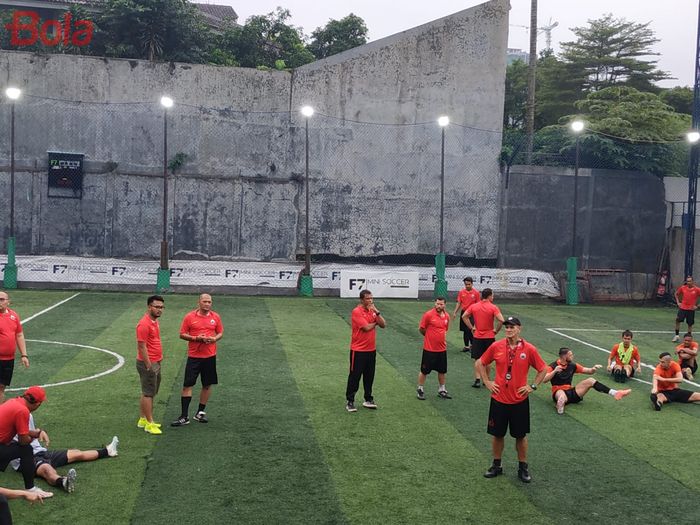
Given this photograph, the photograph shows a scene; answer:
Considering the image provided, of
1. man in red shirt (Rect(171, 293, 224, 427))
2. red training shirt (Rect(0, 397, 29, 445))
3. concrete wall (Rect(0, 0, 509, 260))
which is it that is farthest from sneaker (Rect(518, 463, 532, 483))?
concrete wall (Rect(0, 0, 509, 260))

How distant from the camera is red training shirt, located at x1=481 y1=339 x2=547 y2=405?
11.0 metres

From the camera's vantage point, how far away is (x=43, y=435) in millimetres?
10570

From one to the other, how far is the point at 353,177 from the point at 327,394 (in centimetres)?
2324

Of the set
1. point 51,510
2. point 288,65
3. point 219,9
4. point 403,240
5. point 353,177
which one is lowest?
point 51,510

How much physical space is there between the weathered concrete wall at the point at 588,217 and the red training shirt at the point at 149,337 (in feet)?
91.2

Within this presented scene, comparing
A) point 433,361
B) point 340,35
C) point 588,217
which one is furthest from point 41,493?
point 340,35

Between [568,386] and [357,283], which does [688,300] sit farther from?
[357,283]

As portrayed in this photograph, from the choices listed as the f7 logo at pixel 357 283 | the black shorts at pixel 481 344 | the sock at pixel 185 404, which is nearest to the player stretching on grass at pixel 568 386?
A: the black shorts at pixel 481 344

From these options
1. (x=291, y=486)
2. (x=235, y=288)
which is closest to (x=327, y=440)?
(x=291, y=486)

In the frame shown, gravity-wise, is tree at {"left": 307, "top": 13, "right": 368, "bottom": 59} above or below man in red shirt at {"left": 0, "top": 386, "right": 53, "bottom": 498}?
above

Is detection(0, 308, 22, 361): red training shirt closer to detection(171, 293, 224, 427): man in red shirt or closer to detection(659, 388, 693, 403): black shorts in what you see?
detection(171, 293, 224, 427): man in red shirt

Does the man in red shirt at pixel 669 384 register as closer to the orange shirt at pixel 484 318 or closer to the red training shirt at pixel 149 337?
the orange shirt at pixel 484 318

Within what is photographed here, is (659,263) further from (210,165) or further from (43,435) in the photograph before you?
(43,435)

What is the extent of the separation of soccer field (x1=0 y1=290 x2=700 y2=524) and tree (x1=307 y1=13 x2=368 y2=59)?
44260 mm
